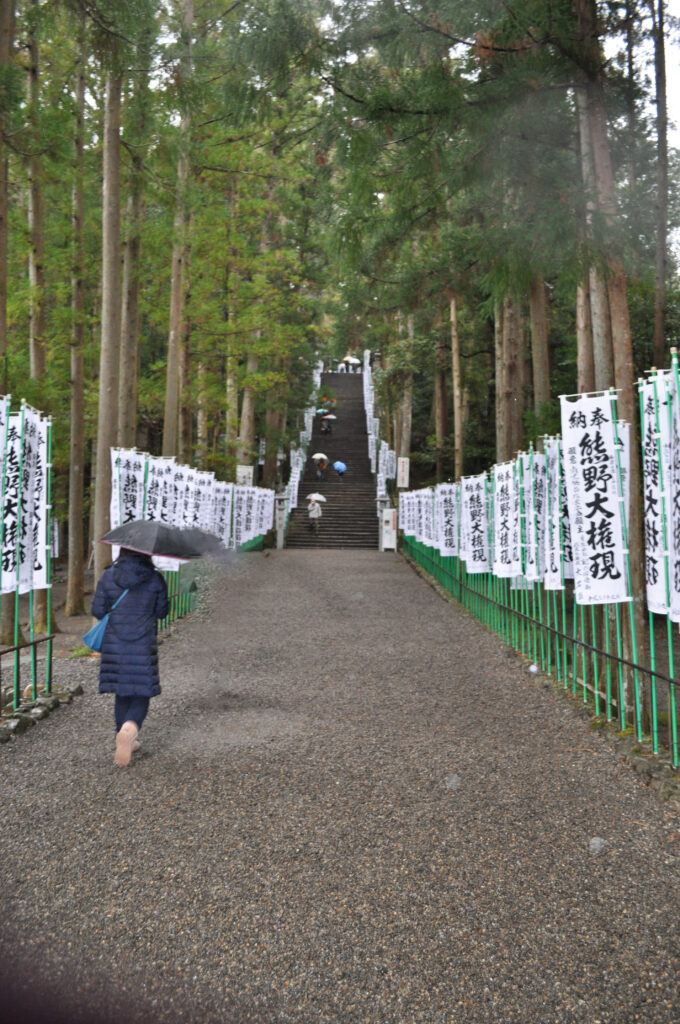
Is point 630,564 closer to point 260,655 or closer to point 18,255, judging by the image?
point 260,655

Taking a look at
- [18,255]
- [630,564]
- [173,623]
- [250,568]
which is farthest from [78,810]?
[250,568]

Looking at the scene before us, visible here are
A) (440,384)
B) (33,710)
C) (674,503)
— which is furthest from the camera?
(440,384)

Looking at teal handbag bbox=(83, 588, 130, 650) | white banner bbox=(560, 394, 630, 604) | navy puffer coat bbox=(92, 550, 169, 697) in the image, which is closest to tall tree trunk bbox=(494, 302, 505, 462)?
white banner bbox=(560, 394, 630, 604)

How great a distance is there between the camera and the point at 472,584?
10773 millimetres

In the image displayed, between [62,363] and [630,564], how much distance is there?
499 inches

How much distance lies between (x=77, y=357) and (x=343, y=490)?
1899 centimetres

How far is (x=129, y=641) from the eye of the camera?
14.7 feet

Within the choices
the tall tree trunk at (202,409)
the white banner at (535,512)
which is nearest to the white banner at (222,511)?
the tall tree trunk at (202,409)

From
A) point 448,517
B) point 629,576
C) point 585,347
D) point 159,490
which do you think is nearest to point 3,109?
point 159,490

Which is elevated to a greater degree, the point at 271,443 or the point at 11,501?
the point at 271,443

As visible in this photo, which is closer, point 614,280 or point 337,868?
point 337,868

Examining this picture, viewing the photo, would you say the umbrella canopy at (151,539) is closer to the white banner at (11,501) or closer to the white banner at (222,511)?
the white banner at (11,501)

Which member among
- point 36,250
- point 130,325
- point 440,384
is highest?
point 440,384

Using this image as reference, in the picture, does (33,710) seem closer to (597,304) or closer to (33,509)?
(33,509)
